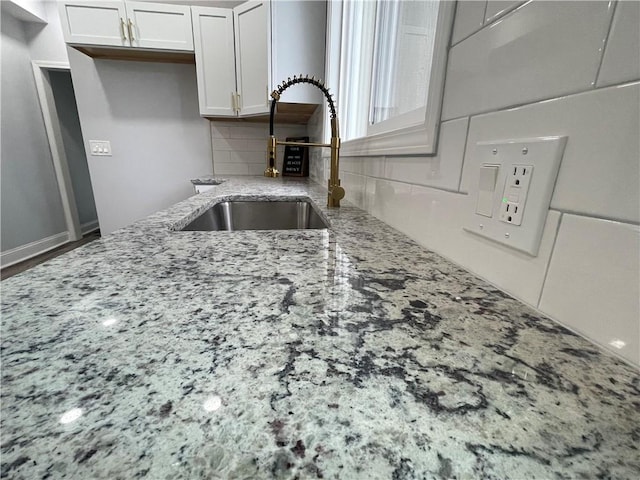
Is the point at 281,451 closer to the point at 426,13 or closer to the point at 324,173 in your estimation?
the point at 426,13

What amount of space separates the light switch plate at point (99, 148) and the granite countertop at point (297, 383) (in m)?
3.02

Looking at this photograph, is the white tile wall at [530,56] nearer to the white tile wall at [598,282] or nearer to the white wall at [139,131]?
the white tile wall at [598,282]

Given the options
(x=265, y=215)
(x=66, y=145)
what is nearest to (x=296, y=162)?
(x=265, y=215)

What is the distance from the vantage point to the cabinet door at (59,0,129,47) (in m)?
2.11

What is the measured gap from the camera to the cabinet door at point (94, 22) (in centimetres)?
211

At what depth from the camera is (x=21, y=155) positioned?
2.94 m

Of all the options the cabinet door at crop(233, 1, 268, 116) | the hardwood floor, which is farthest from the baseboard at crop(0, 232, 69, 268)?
the cabinet door at crop(233, 1, 268, 116)

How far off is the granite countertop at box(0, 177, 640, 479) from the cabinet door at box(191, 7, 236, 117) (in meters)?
2.37

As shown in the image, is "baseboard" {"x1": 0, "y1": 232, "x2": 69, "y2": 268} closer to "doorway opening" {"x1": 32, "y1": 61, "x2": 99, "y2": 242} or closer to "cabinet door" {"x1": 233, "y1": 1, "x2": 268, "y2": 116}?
"doorway opening" {"x1": 32, "y1": 61, "x2": 99, "y2": 242}

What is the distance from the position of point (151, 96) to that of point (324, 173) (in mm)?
2136

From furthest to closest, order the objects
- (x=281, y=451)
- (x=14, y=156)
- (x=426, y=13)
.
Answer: (x=14, y=156), (x=426, y=13), (x=281, y=451)

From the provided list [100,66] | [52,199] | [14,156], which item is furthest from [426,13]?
[52,199]

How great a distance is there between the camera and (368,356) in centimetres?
27

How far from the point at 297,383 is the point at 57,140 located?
447 cm
